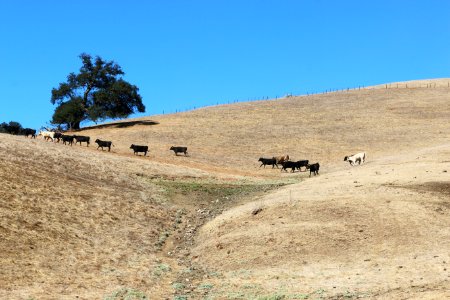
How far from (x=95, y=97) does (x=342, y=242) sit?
189 feet

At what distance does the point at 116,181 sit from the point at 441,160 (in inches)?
831

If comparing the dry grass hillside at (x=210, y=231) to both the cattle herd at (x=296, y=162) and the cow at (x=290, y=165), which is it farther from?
the cattle herd at (x=296, y=162)

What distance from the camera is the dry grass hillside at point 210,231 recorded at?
17.5m

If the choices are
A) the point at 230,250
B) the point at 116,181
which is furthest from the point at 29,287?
the point at 116,181

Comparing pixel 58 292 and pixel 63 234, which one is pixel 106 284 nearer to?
pixel 58 292

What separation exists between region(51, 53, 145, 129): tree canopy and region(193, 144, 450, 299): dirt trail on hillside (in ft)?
156

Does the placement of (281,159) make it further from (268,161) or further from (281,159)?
(268,161)

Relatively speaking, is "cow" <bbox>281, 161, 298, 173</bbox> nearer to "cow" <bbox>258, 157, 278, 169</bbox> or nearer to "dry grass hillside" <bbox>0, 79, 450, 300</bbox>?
"cow" <bbox>258, 157, 278, 169</bbox>

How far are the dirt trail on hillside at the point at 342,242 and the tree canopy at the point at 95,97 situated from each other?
4740cm

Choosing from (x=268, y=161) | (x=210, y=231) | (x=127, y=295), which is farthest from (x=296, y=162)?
(x=127, y=295)

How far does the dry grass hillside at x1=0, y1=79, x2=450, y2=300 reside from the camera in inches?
690

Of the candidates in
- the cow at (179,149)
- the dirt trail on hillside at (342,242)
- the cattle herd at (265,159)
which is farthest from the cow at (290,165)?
the dirt trail on hillside at (342,242)

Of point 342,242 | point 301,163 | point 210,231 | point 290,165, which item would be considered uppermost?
point 301,163

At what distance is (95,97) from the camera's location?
73.8 meters
